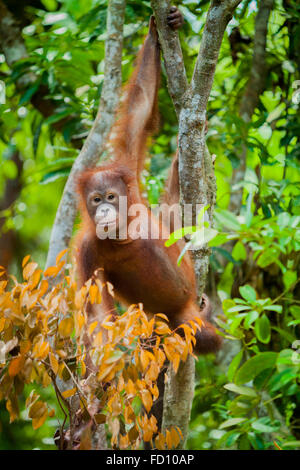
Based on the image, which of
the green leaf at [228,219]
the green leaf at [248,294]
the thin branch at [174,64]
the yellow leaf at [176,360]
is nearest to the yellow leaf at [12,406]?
the yellow leaf at [176,360]

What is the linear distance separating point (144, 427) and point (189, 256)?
127cm

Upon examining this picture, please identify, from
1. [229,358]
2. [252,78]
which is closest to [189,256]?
[229,358]

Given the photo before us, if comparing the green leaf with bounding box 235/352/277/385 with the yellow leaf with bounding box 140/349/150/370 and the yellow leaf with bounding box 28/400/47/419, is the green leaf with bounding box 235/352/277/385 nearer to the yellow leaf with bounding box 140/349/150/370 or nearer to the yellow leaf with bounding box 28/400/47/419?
the yellow leaf with bounding box 140/349/150/370

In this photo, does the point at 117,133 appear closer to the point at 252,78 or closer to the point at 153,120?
the point at 153,120

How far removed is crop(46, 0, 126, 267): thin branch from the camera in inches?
137

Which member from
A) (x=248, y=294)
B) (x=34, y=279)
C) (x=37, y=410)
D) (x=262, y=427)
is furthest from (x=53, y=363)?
(x=262, y=427)

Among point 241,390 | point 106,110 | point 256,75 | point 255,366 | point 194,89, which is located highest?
point 256,75

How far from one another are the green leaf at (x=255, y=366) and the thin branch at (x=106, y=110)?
1485 mm

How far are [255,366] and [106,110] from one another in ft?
6.46

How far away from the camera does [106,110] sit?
11.5 ft

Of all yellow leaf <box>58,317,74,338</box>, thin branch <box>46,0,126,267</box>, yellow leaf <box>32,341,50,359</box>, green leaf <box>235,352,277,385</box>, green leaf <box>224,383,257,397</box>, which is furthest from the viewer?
thin branch <box>46,0,126,267</box>

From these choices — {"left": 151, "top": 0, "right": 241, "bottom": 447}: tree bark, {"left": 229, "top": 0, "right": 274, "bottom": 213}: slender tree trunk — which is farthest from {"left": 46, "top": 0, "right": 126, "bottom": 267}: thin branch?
{"left": 229, "top": 0, "right": 274, "bottom": 213}: slender tree trunk

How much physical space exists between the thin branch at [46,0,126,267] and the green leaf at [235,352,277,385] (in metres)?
1.49

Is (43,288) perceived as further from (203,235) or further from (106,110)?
(106,110)
